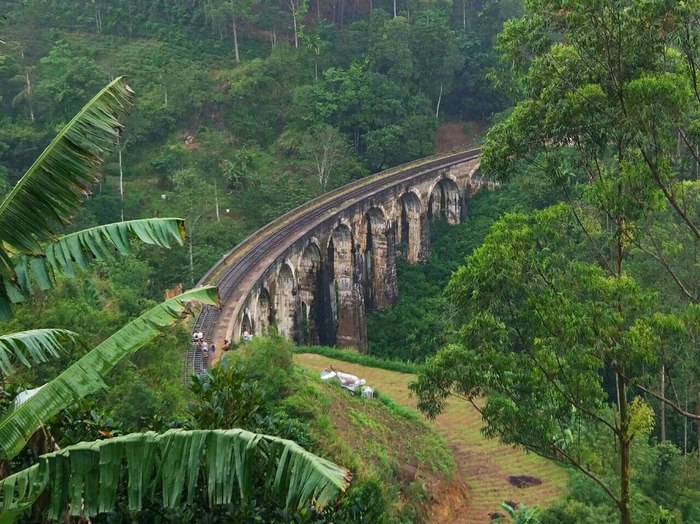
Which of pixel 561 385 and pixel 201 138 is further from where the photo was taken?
pixel 201 138

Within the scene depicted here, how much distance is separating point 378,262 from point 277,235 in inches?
311

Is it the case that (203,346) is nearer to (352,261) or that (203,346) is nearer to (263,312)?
(263,312)

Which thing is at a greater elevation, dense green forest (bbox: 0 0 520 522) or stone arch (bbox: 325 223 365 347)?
dense green forest (bbox: 0 0 520 522)

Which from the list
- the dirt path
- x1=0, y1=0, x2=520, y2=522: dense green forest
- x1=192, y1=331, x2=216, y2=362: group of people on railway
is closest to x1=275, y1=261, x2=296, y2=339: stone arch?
x1=0, y1=0, x2=520, y2=522: dense green forest

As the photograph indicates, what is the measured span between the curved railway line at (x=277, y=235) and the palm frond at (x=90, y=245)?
10.1 metres

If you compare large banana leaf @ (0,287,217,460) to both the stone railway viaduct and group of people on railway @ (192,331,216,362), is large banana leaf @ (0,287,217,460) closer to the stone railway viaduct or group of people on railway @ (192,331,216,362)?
group of people on railway @ (192,331,216,362)

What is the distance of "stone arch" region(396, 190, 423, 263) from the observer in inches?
1480

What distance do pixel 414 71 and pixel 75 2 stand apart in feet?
72.9

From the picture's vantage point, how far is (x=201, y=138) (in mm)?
40406

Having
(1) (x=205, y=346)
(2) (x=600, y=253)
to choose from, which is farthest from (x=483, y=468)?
(2) (x=600, y=253)

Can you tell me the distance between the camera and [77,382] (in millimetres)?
5602

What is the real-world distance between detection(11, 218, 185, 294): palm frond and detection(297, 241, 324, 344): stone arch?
74.7 feet

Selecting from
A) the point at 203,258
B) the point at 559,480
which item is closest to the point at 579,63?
the point at 559,480

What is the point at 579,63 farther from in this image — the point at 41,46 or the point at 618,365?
the point at 41,46
